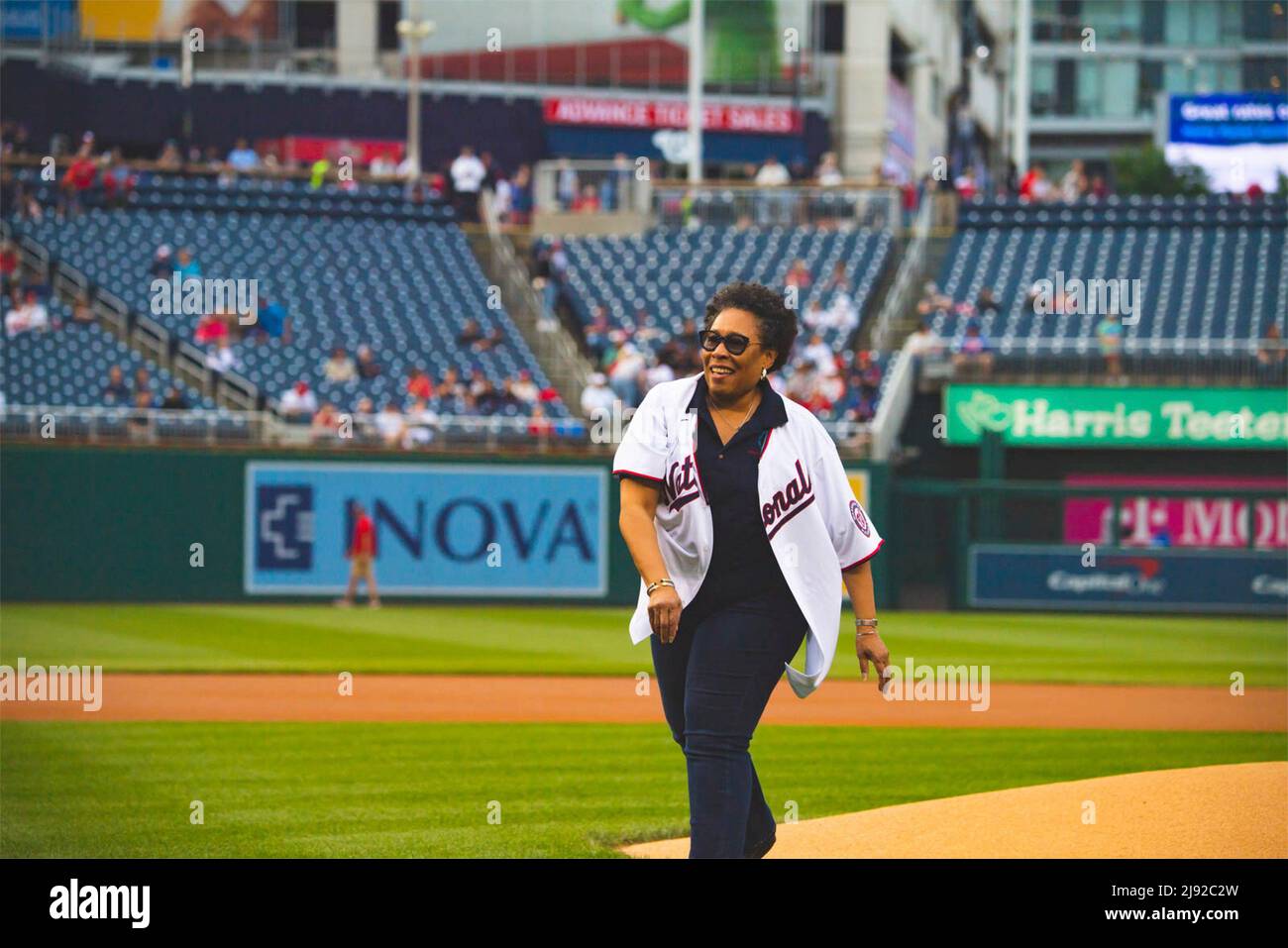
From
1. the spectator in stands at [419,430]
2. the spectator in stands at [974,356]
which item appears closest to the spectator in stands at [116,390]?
the spectator in stands at [419,430]

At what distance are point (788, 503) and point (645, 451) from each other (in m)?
0.51

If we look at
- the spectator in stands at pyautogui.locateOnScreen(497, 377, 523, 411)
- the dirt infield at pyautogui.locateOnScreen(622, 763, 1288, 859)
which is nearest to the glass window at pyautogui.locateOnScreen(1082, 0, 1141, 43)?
the spectator in stands at pyautogui.locateOnScreen(497, 377, 523, 411)

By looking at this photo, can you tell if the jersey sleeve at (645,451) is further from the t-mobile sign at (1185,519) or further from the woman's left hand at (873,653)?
the t-mobile sign at (1185,519)

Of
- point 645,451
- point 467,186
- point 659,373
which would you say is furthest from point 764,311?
point 467,186

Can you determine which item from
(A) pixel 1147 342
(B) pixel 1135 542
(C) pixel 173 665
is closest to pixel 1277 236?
(A) pixel 1147 342

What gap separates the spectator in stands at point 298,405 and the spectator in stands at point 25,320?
3.74 m

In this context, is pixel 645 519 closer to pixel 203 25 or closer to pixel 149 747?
pixel 149 747

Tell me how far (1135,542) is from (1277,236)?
9289mm

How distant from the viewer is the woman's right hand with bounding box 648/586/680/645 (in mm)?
6234

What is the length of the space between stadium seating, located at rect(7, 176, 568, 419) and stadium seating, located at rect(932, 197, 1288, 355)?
309 inches

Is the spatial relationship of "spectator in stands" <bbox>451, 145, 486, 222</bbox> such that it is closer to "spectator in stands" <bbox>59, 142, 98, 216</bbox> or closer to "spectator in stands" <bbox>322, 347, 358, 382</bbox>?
"spectator in stands" <bbox>59, 142, 98, 216</bbox>

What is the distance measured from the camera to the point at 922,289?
34.5m

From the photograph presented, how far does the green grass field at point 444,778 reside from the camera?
8688 mm

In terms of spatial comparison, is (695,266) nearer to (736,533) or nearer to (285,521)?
(285,521)
